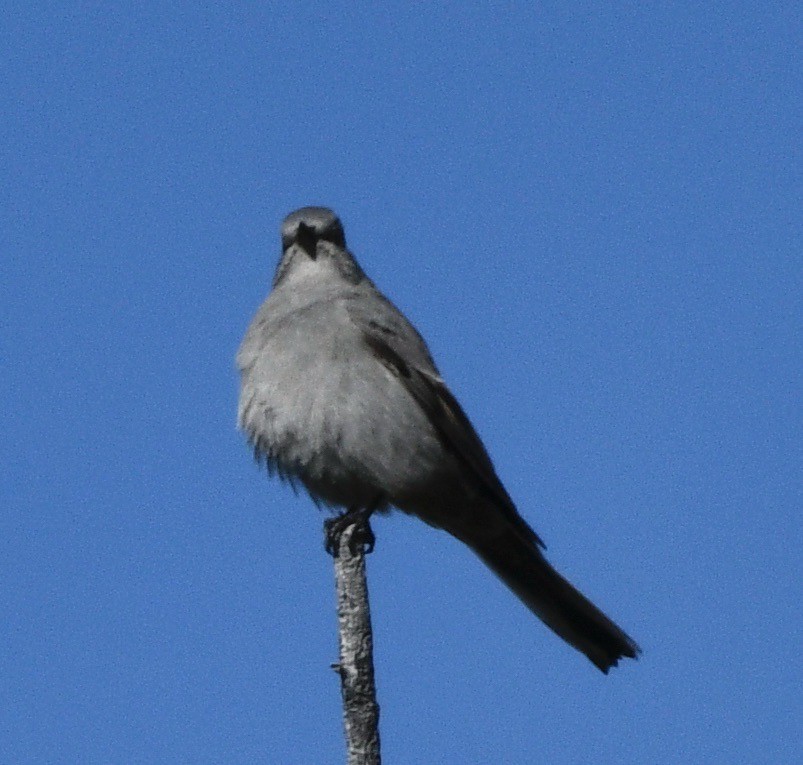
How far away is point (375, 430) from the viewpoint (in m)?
8.11

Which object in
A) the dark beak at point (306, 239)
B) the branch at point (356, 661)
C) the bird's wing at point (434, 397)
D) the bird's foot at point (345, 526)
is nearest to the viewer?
the branch at point (356, 661)

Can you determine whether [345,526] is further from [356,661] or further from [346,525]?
[356,661]

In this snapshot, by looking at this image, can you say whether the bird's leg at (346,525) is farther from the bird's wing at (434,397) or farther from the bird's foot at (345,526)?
the bird's wing at (434,397)

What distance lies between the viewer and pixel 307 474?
8.21 meters

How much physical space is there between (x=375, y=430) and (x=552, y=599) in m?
1.42

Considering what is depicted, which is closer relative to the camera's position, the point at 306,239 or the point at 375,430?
the point at 375,430

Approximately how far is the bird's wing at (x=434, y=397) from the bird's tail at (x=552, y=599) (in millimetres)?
149

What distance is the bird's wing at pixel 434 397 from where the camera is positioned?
8453 mm

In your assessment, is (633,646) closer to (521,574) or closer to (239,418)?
(521,574)

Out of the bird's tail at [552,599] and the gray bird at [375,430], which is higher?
the gray bird at [375,430]

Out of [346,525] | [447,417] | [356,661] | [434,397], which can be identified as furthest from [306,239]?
[356,661]

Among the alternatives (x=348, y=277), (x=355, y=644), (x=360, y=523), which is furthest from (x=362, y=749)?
(x=348, y=277)

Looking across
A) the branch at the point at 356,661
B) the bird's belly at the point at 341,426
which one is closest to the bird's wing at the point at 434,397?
the bird's belly at the point at 341,426

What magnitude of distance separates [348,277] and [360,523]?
2594 mm
